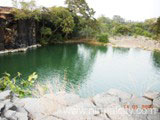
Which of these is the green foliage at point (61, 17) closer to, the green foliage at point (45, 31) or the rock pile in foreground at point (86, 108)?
the green foliage at point (45, 31)

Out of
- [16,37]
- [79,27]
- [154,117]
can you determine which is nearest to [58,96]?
[154,117]

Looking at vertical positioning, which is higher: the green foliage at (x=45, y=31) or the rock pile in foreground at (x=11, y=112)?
the green foliage at (x=45, y=31)

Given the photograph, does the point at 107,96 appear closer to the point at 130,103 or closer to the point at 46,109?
the point at 130,103

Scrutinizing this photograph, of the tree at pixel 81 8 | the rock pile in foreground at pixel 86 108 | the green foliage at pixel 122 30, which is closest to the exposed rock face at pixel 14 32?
the tree at pixel 81 8

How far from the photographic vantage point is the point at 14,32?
1642cm

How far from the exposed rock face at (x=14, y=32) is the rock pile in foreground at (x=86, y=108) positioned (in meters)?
15.0

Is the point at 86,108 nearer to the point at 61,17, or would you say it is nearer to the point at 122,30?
the point at 61,17

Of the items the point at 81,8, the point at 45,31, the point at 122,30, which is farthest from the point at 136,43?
the point at 45,31

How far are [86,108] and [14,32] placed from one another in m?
16.9

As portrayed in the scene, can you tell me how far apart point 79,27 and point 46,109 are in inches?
946

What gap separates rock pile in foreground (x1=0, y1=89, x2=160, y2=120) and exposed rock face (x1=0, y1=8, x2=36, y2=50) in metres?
15.0

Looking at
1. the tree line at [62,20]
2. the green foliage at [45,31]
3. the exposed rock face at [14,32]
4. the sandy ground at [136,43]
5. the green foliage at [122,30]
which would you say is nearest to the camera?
the exposed rock face at [14,32]

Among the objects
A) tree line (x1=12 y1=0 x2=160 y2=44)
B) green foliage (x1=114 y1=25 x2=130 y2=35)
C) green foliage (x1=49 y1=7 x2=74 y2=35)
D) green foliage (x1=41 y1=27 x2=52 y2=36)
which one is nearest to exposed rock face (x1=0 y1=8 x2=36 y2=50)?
tree line (x1=12 y1=0 x2=160 y2=44)

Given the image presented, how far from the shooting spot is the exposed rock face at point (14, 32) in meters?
15.1
